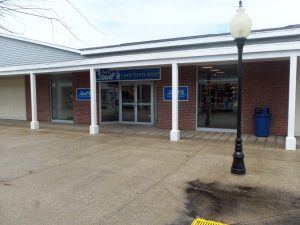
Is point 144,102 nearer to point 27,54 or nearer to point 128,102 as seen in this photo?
point 128,102

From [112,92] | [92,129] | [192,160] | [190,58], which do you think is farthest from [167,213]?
[112,92]

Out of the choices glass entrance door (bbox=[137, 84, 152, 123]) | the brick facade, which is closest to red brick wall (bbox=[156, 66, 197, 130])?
the brick facade

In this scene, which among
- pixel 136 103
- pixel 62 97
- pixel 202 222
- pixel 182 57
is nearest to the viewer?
pixel 202 222

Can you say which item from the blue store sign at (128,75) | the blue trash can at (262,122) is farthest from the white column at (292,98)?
the blue store sign at (128,75)

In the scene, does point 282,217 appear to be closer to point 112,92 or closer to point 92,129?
point 92,129

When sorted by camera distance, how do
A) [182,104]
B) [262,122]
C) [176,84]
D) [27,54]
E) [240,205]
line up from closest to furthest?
[240,205] < [176,84] < [262,122] < [182,104] < [27,54]

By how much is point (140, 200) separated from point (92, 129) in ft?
24.6

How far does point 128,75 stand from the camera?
14.2 meters

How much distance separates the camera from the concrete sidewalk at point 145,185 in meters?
4.32

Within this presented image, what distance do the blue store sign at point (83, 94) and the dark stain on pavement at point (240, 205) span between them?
10.6 meters

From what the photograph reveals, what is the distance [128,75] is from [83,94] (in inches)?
109

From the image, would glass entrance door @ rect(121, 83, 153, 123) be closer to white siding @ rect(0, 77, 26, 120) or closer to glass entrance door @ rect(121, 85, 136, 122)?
glass entrance door @ rect(121, 85, 136, 122)

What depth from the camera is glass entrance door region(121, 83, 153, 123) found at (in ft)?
47.4

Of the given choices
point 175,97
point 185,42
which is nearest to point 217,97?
point 175,97
